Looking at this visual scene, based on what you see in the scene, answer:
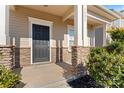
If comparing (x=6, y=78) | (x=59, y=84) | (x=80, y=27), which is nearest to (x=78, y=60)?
(x=80, y=27)

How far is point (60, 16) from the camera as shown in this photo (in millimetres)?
10672

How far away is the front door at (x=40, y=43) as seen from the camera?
9.09 meters

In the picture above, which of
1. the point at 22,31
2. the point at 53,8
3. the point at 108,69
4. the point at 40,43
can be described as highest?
the point at 53,8

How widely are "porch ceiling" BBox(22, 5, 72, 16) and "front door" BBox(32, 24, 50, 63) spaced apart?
3.01 feet

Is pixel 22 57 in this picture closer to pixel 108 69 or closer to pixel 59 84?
pixel 59 84

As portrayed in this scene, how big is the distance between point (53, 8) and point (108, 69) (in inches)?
210

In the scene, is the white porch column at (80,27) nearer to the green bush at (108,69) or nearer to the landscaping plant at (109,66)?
the landscaping plant at (109,66)

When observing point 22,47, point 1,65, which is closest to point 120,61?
point 1,65

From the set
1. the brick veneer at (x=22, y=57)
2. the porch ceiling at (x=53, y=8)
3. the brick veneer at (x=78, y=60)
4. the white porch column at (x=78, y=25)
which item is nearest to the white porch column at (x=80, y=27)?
the white porch column at (x=78, y=25)

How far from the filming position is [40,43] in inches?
367

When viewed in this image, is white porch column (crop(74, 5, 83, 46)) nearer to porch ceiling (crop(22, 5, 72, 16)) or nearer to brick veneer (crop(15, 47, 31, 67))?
porch ceiling (crop(22, 5, 72, 16))

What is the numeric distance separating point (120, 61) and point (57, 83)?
7.06 feet

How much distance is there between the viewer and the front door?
29.8ft

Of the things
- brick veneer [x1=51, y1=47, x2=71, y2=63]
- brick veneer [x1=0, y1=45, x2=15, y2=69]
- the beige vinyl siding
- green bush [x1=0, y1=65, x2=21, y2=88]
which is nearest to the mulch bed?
green bush [x1=0, y1=65, x2=21, y2=88]
